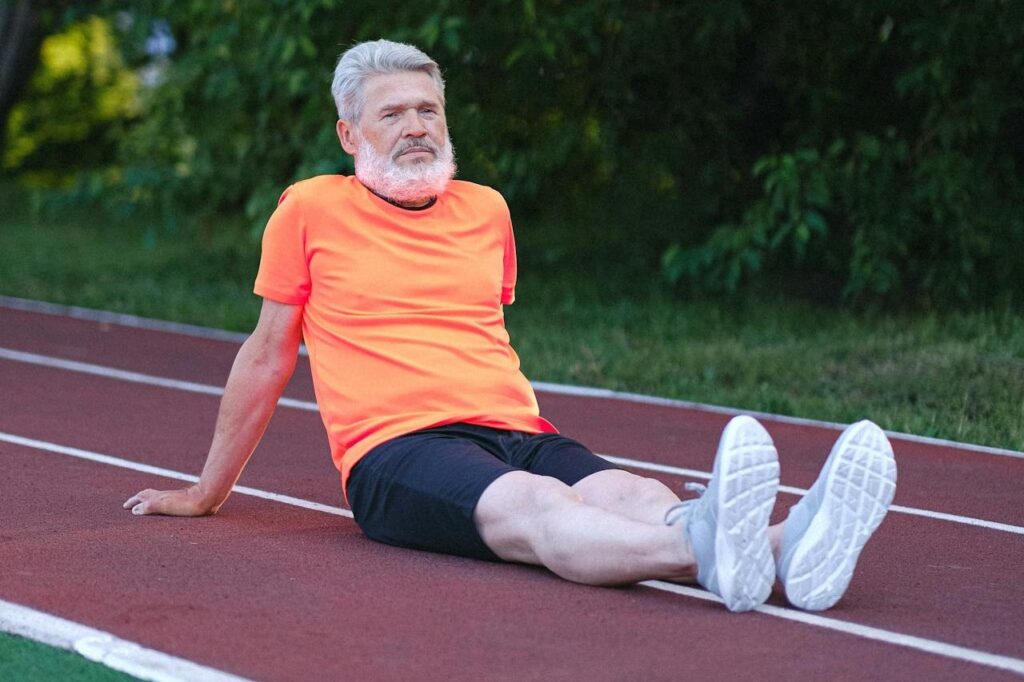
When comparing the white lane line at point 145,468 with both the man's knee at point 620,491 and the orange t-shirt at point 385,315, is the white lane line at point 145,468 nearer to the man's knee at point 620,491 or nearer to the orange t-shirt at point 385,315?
the orange t-shirt at point 385,315

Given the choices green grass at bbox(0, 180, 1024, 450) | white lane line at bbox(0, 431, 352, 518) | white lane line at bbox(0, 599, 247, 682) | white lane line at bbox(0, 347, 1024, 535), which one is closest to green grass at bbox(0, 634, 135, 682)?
white lane line at bbox(0, 599, 247, 682)

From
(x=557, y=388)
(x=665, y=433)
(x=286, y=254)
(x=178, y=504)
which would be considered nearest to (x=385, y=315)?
(x=286, y=254)

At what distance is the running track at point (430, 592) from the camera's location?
3828 mm

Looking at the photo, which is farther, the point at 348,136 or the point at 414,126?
the point at 348,136

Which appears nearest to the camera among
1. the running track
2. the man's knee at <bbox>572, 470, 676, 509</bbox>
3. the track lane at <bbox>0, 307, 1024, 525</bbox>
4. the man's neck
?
the running track

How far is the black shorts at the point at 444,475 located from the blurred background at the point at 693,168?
3.76 metres

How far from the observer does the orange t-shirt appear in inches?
190

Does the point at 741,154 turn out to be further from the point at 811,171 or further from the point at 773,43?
the point at 811,171

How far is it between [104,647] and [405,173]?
5.80ft

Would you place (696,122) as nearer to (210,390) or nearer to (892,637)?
(210,390)

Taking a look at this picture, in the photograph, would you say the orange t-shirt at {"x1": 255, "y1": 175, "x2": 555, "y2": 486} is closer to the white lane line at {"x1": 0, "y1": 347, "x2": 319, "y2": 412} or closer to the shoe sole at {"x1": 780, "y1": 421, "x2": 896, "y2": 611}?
the shoe sole at {"x1": 780, "y1": 421, "x2": 896, "y2": 611}

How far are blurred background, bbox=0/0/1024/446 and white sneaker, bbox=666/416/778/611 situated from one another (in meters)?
4.32

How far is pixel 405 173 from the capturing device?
490cm

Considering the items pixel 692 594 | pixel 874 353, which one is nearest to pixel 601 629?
pixel 692 594
